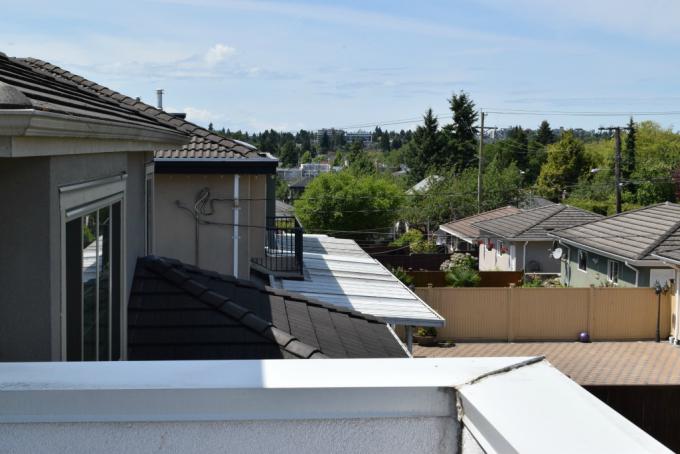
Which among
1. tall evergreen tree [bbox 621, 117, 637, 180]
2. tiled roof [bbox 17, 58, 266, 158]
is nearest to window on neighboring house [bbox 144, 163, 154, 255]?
tiled roof [bbox 17, 58, 266, 158]

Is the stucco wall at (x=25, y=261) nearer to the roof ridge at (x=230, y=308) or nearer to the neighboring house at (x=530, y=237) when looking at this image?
the roof ridge at (x=230, y=308)

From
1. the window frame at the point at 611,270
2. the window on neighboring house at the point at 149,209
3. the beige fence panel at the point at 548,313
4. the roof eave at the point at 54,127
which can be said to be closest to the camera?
the roof eave at the point at 54,127

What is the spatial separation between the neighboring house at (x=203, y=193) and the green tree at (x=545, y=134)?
108 m

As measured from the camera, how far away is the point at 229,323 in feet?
23.8

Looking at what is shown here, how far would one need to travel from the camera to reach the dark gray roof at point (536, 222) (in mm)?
36828

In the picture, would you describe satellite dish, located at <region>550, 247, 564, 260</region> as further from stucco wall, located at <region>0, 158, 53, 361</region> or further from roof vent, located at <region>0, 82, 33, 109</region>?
roof vent, located at <region>0, 82, 33, 109</region>

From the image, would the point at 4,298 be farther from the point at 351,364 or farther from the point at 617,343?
the point at 617,343

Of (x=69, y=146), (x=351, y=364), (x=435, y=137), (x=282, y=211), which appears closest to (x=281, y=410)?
(x=351, y=364)

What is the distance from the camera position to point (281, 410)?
8.13 feet

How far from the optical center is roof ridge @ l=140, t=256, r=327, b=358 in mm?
6746

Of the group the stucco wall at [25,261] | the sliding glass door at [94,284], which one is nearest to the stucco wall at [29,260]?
the stucco wall at [25,261]

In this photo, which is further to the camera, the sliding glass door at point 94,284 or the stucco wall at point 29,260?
the sliding glass door at point 94,284

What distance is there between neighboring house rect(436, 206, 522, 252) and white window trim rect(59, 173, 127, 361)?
119ft

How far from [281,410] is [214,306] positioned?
5.11 metres
